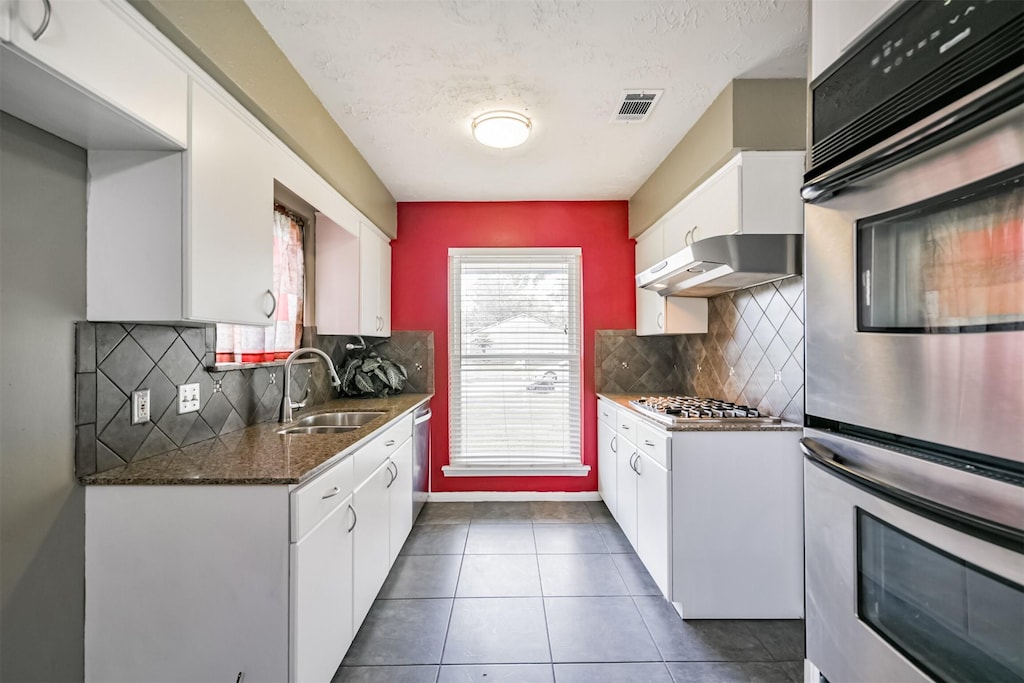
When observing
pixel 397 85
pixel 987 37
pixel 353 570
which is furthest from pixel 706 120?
pixel 353 570

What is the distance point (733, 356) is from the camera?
279cm

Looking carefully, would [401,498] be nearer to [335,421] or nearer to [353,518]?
[335,421]

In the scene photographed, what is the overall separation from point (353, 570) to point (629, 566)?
5.17ft

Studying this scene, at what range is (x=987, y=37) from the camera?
0.54 m

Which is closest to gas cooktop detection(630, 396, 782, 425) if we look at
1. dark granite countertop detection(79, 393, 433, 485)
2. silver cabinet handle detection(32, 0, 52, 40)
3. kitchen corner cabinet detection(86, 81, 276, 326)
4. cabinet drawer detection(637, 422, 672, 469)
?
cabinet drawer detection(637, 422, 672, 469)

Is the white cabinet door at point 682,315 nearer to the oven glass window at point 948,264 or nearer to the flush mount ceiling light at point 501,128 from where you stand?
the flush mount ceiling light at point 501,128

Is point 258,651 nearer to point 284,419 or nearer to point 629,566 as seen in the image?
point 284,419

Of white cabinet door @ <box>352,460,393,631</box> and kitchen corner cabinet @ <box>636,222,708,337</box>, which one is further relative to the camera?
kitchen corner cabinet @ <box>636,222,708,337</box>

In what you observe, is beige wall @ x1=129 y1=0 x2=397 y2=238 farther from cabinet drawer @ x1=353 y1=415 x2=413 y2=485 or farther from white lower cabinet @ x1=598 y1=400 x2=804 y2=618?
white lower cabinet @ x1=598 y1=400 x2=804 y2=618

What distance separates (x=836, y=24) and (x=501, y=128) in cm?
168

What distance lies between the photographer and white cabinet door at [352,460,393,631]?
1881 mm

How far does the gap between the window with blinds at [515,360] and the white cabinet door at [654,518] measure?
1249mm

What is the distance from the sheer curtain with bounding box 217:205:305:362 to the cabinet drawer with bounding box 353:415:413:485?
756 mm

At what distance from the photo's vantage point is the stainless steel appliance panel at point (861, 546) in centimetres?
55
